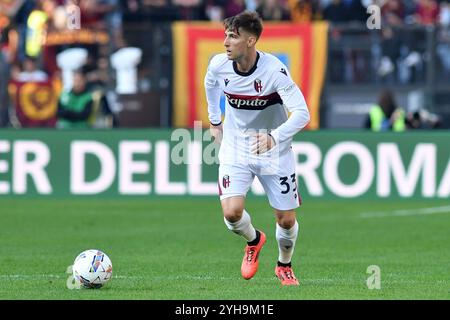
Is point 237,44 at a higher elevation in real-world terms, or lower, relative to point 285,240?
higher

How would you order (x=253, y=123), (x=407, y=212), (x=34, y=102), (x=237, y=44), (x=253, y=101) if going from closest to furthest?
1. (x=237, y=44)
2. (x=253, y=101)
3. (x=253, y=123)
4. (x=407, y=212)
5. (x=34, y=102)

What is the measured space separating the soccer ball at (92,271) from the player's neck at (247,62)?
200 cm

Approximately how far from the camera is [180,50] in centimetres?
2469

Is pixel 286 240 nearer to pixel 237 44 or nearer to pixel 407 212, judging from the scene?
pixel 237 44

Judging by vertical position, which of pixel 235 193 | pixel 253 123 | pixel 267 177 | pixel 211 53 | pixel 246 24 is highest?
pixel 246 24

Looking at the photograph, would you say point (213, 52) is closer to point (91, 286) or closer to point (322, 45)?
point (322, 45)

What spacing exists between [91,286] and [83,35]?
46.5 feet

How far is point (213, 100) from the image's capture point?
1212cm

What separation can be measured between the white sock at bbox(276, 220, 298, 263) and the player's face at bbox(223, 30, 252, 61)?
1585mm

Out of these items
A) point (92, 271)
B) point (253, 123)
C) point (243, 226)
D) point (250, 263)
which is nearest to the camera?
point (92, 271)

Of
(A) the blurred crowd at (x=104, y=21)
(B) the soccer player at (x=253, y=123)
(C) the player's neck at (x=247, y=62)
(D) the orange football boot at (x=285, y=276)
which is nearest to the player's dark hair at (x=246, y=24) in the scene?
(B) the soccer player at (x=253, y=123)

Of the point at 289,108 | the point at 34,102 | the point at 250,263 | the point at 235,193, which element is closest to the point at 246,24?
the point at 289,108

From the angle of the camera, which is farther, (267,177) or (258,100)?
(267,177)

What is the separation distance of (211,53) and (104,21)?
2311 mm
